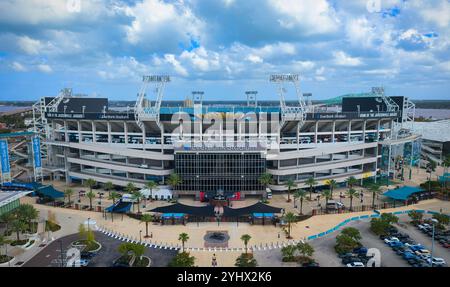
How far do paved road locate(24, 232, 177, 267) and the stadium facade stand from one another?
94.3 ft

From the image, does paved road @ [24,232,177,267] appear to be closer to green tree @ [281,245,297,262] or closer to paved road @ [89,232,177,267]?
paved road @ [89,232,177,267]

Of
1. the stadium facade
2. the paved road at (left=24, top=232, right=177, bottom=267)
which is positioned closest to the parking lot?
the paved road at (left=24, top=232, right=177, bottom=267)

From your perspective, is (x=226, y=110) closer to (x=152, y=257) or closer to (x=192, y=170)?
(x=192, y=170)

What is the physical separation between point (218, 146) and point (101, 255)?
1570 inches

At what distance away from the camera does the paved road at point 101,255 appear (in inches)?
1764

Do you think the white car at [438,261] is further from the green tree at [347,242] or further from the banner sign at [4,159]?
the banner sign at [4,159]

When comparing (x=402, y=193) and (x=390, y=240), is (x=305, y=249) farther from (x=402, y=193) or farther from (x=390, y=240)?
(x=402, y=193)

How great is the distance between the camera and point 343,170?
9381 centimetres

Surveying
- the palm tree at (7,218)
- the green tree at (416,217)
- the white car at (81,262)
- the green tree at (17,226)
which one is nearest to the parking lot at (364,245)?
the green tree at (416,217)

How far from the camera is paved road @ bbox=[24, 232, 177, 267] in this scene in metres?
44.8

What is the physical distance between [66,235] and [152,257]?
2000 centimetres

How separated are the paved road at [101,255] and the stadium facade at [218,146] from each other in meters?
28.7

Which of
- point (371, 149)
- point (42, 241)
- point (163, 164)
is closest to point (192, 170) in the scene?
point (163, 164)

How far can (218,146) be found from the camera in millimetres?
79500
